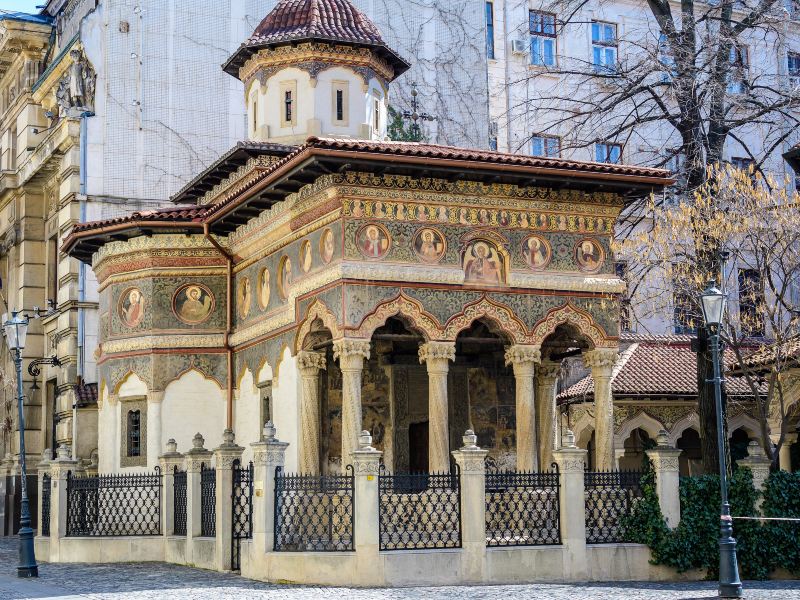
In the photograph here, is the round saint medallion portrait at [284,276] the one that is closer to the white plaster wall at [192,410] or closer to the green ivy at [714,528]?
the white plaster wall at [192,410]

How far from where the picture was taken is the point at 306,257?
66.7ft

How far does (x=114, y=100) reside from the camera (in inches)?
1147

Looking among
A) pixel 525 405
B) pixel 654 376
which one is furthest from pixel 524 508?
pixel 654 376

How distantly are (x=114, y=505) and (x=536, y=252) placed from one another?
8.33 m

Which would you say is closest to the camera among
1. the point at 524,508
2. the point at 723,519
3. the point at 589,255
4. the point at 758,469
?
the point at 723,519

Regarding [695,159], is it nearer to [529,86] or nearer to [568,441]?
[568,441]

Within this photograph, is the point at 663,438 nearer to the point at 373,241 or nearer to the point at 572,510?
the point at 572,510

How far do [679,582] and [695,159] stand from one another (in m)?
7.49

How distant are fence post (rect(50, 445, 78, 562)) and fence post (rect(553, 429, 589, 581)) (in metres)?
9.15

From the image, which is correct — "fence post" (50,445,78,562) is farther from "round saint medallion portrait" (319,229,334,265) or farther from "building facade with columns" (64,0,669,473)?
"round saint medallion portrait" (319,229,334,265)

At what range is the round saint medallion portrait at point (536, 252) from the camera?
20312 millimetres

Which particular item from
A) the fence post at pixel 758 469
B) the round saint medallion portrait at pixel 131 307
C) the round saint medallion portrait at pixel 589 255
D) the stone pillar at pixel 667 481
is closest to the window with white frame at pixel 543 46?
the round saint medallion portrait at pixel 131 307

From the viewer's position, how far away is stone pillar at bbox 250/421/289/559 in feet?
56.0

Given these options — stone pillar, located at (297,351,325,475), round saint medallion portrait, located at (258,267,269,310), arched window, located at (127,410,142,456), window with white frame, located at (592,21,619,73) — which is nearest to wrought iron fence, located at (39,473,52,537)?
arched window, located at (127,410,142,456)
